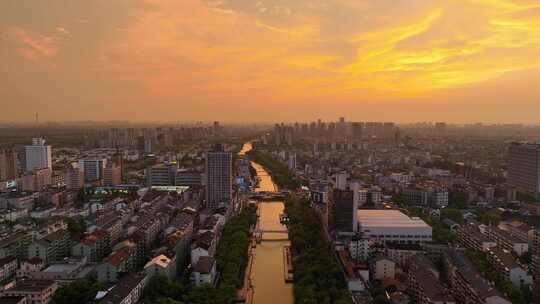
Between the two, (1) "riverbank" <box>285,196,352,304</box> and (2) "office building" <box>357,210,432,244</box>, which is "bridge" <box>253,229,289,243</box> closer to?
(1) "riverbank" <box>285,196,352,304</box>

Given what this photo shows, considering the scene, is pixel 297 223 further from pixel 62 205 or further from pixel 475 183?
pixel 475 183

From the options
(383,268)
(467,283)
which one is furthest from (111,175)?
(467,283)

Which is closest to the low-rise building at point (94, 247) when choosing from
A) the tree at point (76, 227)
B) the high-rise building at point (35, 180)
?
the tree at point (76, 227)

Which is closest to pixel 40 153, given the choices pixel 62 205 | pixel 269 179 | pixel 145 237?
pixel 62 205

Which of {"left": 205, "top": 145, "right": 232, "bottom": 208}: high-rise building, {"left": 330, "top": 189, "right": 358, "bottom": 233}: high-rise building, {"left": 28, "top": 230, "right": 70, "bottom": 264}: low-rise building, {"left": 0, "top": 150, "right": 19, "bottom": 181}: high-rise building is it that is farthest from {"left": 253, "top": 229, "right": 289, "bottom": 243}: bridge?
{"left": 0, "top": 150, "right": 19, "bottom": 181}: high-rise building

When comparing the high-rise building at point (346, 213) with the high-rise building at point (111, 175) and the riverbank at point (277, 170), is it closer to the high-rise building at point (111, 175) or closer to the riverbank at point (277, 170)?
the riverbank at point (277, 170)
